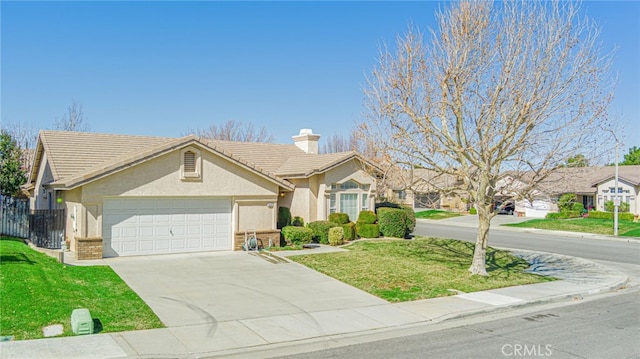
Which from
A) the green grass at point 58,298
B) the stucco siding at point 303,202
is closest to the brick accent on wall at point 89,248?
the green grass at point 58,298

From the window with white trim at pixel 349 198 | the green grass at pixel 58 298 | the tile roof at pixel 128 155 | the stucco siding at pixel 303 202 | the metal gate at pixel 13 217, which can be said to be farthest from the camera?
the window with white trim at pixel 349 198

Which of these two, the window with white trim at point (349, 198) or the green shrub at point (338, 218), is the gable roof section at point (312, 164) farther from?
the green shrub at point (338, 218)

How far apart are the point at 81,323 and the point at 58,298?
7.80 ft

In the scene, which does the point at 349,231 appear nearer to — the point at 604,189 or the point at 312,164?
the point at 312,164

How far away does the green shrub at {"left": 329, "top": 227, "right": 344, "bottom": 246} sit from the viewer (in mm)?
23016

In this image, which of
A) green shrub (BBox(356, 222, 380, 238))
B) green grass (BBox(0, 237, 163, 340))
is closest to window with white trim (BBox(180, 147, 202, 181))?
green grass (BBox(0, 237, 163, 340))

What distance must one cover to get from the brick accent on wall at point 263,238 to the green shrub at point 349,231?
4.13 meters

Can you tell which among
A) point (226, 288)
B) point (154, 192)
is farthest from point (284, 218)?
point (226, 288)

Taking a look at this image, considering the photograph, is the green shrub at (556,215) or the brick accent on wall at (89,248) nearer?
the brick accent on wall at (89,248)

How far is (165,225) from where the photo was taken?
63.2ft

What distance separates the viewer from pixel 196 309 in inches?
471

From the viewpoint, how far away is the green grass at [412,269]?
583 inches

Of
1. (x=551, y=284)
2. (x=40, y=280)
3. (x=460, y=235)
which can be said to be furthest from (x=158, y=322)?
(x=460, y=235)

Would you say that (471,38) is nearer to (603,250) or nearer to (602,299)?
(602,299)
